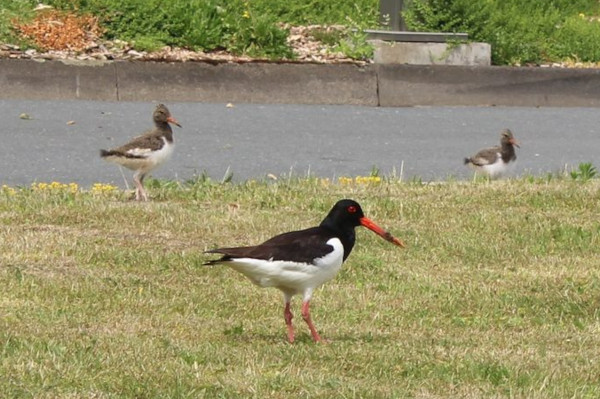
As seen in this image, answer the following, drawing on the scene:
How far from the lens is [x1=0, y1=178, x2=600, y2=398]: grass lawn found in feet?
21.4

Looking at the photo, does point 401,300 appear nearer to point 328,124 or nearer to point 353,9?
point 328,124

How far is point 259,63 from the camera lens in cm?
1521

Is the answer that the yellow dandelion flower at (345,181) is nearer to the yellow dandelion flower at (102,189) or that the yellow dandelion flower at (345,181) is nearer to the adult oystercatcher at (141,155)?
the adult oystercatcher at (141,155)

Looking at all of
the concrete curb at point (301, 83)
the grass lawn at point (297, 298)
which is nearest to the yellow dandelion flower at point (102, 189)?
the grass lawn at point (297, 298)

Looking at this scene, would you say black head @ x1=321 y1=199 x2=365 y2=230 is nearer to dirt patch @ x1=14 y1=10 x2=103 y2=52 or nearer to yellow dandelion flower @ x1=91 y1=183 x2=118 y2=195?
yellow dandelion flower @ x1=91 y1=183 x2=118 y2=195

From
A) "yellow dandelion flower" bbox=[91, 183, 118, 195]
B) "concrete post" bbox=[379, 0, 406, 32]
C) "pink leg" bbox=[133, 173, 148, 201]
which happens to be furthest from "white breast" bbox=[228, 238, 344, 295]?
"concrete post" bbox=[379, 0, 406, 32]

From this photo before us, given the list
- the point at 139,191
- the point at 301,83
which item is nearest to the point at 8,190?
the point at 139,191

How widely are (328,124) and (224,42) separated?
217cm

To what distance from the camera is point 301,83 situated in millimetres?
15227

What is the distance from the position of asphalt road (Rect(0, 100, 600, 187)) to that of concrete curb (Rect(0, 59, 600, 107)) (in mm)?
197

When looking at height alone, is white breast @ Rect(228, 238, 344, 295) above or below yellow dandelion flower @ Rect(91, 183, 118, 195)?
above

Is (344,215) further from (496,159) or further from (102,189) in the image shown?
(496,159)

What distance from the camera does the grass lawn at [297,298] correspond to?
21.4 ft

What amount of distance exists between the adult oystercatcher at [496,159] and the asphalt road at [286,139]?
0.22 metres
